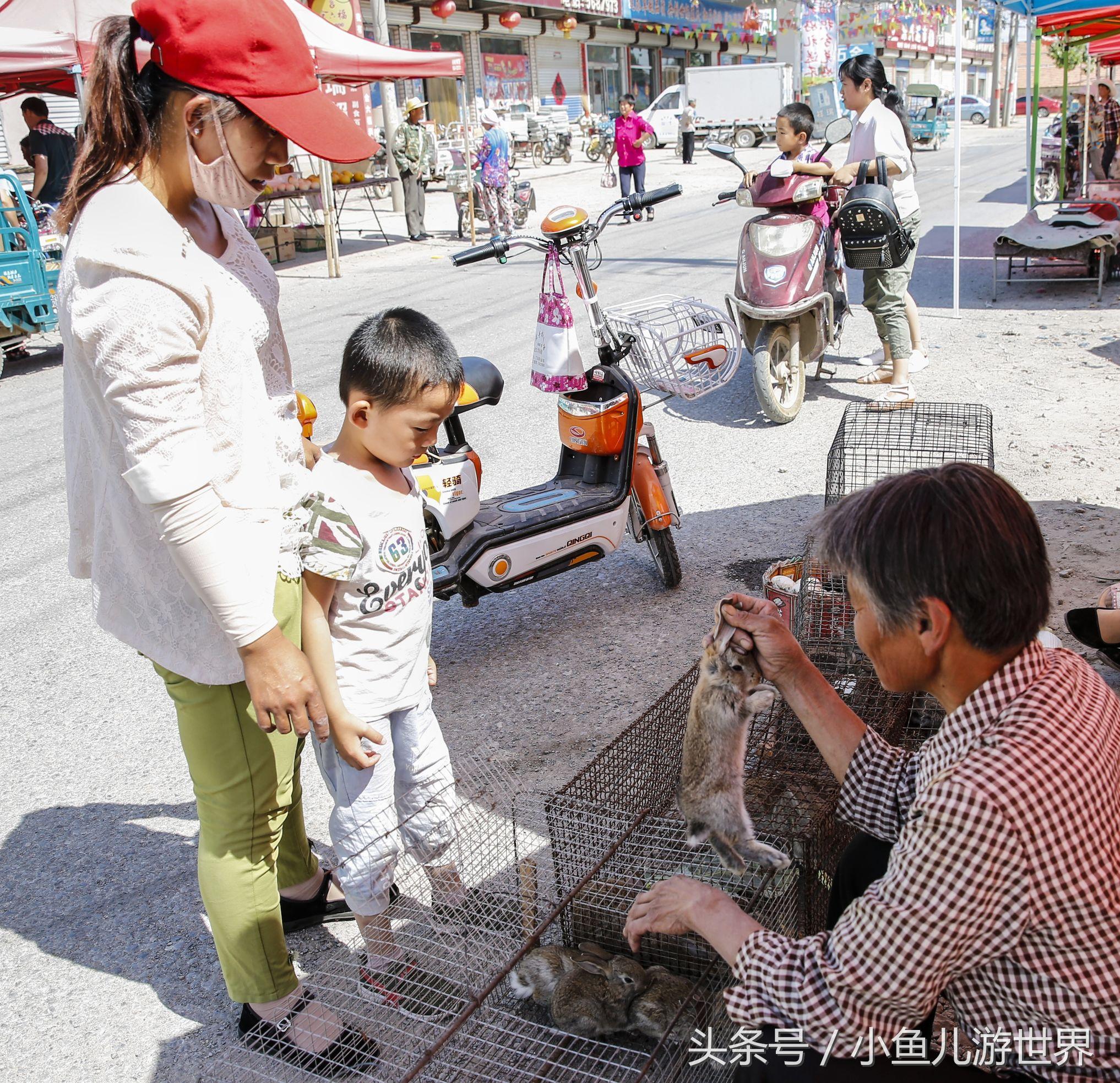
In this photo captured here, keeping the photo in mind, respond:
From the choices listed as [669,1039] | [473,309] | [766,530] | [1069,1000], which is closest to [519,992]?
[669,1039]

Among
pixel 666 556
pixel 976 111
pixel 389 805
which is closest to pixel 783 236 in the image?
pixel 666 556

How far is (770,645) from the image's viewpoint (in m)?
2.00

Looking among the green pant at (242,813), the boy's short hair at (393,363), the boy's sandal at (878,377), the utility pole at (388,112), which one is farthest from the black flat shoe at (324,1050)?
the utility pole at (388,112)

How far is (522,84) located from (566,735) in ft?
118

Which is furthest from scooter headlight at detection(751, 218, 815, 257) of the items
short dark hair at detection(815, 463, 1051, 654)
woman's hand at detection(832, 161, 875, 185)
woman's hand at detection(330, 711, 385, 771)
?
short dark hair at detection(815, 463, 1051, 654)

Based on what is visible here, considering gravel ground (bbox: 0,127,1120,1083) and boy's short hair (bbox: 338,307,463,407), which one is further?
gravel ground (bbox: 0,127,1120,1083)

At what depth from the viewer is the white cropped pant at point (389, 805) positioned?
7.23 feet

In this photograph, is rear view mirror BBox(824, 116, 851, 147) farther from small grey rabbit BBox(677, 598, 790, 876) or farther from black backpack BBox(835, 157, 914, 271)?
small grey rabbit BBox(677, 598, 790, 876)

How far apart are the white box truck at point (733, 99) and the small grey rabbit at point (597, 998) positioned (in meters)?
33.6

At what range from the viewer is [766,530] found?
4.92 m

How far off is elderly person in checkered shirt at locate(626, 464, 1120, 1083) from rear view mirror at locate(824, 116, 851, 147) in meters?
5.95

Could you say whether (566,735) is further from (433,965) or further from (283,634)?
(283,634)

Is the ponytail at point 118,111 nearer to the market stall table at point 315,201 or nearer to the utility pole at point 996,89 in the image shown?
the market stall table at point 315,201

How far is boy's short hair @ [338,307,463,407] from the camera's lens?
2.21 meters
